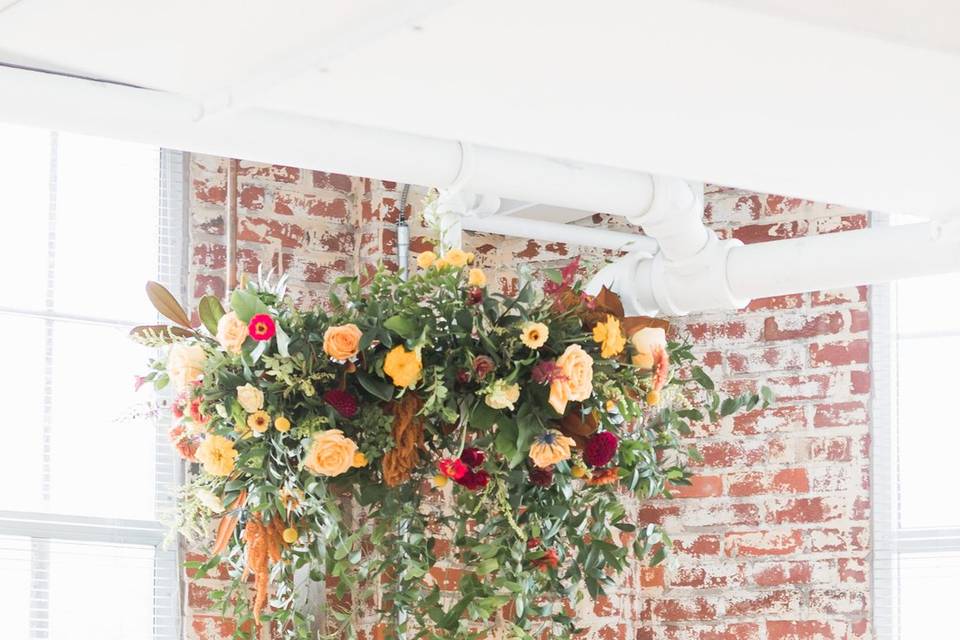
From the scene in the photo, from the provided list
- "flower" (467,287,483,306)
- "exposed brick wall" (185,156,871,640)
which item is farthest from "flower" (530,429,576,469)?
"exposed brick wall" (185,156,871,640)

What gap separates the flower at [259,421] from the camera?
2.01 meters

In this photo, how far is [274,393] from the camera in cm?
204

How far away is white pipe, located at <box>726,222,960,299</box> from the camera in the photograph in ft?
7.64

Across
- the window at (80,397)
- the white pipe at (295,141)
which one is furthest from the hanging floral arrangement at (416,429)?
the window at (80,397)

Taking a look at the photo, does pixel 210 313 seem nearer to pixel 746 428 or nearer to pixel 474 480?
pixel 474 480

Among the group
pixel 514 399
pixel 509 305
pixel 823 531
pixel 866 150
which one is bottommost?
pixel 823 531

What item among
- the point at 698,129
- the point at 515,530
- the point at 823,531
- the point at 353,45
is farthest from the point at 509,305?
the point at 823,531

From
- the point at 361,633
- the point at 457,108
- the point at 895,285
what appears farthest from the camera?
the point at 895,285

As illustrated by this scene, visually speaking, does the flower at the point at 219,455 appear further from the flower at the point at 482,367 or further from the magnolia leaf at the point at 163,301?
the flower at the point at 482,367

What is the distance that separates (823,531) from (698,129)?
6.56ft

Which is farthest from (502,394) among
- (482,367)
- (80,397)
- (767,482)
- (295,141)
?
(767,482)

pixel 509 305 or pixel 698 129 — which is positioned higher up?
pixel 698 129

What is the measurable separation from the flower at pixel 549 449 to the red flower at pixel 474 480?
3.1 inches

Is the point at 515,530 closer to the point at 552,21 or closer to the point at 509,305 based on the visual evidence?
the point at 509,305
